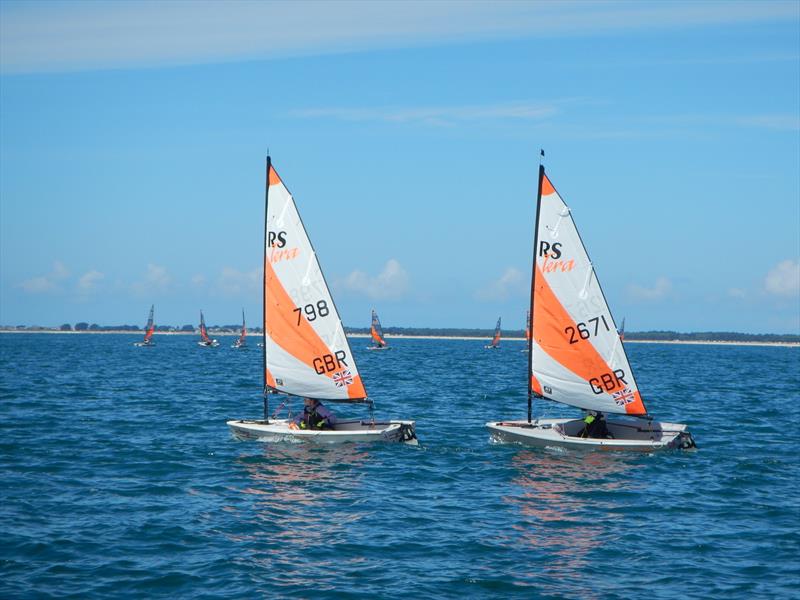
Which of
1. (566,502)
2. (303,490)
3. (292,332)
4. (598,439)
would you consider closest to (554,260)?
(598,439)

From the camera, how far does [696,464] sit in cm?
3148

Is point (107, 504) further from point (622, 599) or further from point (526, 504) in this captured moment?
point (622, 599)

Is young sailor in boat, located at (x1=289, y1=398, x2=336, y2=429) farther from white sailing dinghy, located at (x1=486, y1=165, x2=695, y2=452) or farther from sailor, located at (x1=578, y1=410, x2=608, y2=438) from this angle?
sailor, located at (x1=578, y1=410, x2=608, y2=438)

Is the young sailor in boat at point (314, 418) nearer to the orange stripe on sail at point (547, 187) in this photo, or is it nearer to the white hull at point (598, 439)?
the white hull at point (598, 439)

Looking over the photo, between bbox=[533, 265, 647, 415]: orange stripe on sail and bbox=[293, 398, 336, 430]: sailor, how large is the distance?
27.6ft

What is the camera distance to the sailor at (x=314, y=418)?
3416 cm

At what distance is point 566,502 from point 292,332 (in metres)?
13.6

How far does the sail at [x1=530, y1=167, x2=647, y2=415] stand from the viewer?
33.8 metres

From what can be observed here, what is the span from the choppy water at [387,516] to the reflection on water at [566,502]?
0.08 m

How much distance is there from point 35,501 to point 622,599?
15788 mm

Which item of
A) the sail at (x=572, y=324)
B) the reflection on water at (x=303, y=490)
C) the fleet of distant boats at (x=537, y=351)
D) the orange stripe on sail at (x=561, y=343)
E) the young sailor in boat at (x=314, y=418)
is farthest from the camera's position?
the orange stripe on sail at (x=561, y=343)

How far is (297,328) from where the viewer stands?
3538 centimetres

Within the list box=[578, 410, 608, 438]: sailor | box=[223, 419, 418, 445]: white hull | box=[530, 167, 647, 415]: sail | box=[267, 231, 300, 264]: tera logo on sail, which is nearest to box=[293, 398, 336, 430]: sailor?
box=[223, 419, 418, 445]: white hull

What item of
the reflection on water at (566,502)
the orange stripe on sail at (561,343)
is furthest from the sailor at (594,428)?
the reflection on water at (566,502)
